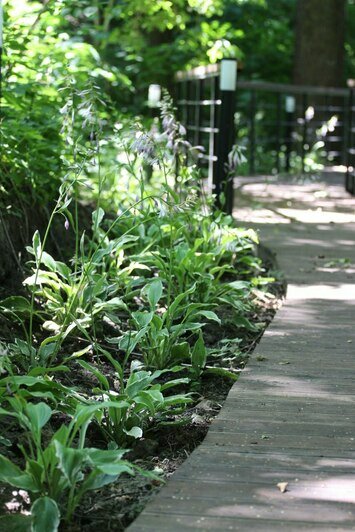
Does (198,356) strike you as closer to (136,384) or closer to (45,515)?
(136,384)

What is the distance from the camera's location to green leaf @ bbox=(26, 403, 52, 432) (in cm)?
274

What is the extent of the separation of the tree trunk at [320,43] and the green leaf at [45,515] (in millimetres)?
13349

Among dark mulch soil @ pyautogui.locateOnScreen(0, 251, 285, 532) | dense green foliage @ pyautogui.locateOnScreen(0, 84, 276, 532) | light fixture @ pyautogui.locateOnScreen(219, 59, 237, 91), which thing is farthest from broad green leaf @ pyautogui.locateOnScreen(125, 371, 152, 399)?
light fixture @ pyautogui.locateOnScreen(219, 59, 237, 91)

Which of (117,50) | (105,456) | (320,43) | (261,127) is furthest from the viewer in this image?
(261,127)

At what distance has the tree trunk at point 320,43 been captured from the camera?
585 inches

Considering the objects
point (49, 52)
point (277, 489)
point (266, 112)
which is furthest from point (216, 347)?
point (266, 112)

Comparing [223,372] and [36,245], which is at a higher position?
[36,245]

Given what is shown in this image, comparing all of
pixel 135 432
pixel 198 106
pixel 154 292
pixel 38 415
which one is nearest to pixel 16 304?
pixel 154 292

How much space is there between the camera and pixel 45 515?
2467 mm

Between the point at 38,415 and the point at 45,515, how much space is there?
37 cm

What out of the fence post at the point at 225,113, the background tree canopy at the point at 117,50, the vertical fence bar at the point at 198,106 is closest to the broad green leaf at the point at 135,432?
the background tree canopy at the point at 117,50

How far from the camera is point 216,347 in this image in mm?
4594

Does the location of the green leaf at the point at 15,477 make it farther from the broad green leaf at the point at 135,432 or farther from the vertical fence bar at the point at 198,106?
the vertical fence bar at the point at 198,106

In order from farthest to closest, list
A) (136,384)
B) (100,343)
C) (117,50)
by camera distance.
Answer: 1. (117,50)
2. (100,343)
3. (136,384)
